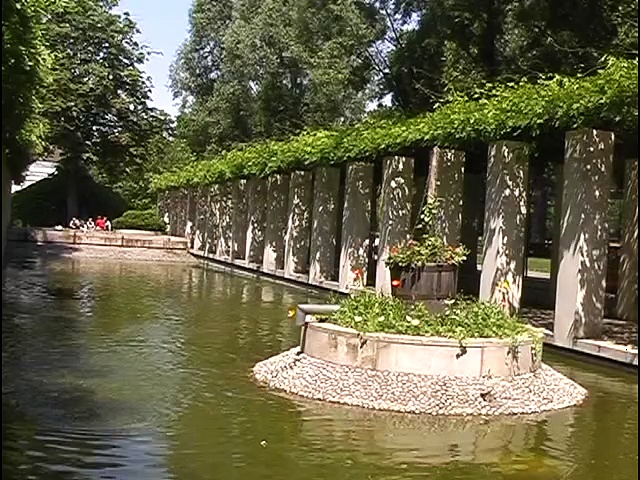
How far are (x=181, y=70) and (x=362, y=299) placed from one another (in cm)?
3552

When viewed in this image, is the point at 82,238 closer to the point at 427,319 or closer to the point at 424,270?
the point at 424,270

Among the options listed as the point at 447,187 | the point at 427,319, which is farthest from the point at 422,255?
the point at 447,187

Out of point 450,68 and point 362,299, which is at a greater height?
point 450,68

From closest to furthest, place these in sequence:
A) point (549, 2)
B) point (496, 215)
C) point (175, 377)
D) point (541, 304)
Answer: point (175, 377) → point (496, 215) → point (541, 304) → point (549, 2)

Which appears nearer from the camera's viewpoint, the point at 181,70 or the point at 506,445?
the point at 506,445

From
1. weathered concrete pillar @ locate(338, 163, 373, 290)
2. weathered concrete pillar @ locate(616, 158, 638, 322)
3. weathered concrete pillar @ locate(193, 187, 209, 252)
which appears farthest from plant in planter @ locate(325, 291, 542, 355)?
weathered concrete pillar @ locate(193, 187, 209, 252)

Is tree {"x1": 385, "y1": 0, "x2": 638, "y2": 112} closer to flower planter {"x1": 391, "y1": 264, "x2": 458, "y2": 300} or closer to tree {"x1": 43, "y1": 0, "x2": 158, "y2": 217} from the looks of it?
flower planter {"x1": 391, "y1": 264, "x2": 458, "y2": 300}

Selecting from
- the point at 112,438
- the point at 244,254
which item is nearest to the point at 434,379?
the point at 112,438

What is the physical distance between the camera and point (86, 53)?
1580 inches

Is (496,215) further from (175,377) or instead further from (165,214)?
(165,214)

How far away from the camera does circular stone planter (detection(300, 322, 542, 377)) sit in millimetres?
8297

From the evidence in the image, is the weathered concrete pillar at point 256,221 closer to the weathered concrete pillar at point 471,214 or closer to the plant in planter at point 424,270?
the weathered concrete pillar at point 471,214

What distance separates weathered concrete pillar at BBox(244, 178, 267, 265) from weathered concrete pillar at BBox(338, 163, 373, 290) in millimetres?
6835

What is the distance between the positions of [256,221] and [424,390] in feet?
60.2
